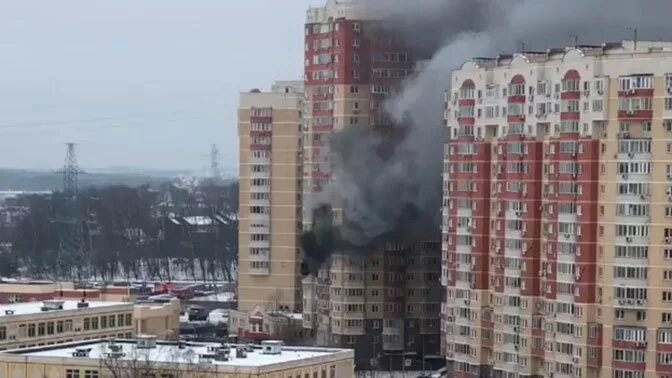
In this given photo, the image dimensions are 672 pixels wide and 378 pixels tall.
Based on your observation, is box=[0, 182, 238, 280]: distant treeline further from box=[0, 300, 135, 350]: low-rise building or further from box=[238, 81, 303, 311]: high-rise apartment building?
box=[0, 300, 135, 350]: low-rise building

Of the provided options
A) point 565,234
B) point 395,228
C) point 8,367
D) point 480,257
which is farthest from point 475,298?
point 8,367

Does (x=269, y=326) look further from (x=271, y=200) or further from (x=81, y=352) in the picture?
(x=81, y=352)

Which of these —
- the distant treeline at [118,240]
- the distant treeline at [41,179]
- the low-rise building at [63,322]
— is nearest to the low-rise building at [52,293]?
the low-rise building at [63,322]

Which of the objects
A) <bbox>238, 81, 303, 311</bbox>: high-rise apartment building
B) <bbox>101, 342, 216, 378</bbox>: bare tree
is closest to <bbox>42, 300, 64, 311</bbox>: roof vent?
<bbox>101, 342, 216, 378</bbox>: bare tree

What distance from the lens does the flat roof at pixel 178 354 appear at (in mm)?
27828

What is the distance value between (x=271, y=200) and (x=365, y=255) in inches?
163

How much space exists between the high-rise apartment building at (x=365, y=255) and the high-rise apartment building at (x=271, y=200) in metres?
2.47

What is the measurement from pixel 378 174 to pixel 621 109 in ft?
33.7

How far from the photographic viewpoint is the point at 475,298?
37469 mm

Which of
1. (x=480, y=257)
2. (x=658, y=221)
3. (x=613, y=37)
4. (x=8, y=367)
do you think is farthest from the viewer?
(x=613, y=37)

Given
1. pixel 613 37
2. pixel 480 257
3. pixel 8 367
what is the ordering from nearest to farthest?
pixel 8 367 < pixel 480 257 < pixel 613 37

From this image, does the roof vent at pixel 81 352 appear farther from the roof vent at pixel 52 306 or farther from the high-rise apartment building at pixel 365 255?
the high-rise apartment building at pixel 365 255

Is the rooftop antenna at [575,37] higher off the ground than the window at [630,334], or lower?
higher

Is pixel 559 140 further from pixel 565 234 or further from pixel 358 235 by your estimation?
pixel 358 235
